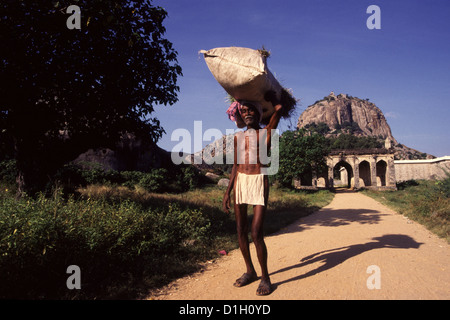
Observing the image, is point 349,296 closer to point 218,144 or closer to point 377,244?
point 377,244

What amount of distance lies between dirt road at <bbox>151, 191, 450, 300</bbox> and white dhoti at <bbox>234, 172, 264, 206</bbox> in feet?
3.27

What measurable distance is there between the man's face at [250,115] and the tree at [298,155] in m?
19.6

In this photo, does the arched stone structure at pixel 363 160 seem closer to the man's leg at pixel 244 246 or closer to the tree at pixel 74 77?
the tree at pixel 74 77

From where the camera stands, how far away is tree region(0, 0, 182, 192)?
4.75 meters

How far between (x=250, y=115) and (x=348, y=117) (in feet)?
445

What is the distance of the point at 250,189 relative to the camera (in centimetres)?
335

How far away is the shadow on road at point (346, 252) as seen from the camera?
12.3ft

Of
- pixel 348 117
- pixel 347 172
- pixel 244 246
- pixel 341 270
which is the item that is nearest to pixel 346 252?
pixel 341 270

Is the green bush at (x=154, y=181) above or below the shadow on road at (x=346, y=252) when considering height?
above

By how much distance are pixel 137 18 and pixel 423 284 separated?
6.58 metres

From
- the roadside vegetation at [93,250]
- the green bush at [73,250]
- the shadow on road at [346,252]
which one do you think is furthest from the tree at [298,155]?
the green bush at [73,250]

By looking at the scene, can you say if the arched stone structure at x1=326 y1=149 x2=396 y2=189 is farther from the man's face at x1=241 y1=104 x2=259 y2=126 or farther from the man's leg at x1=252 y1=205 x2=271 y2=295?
the man's leg at x1=252 y1=205 x2=271 y2=295

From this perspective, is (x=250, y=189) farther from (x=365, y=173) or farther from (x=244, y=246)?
(x=365, y=173)
